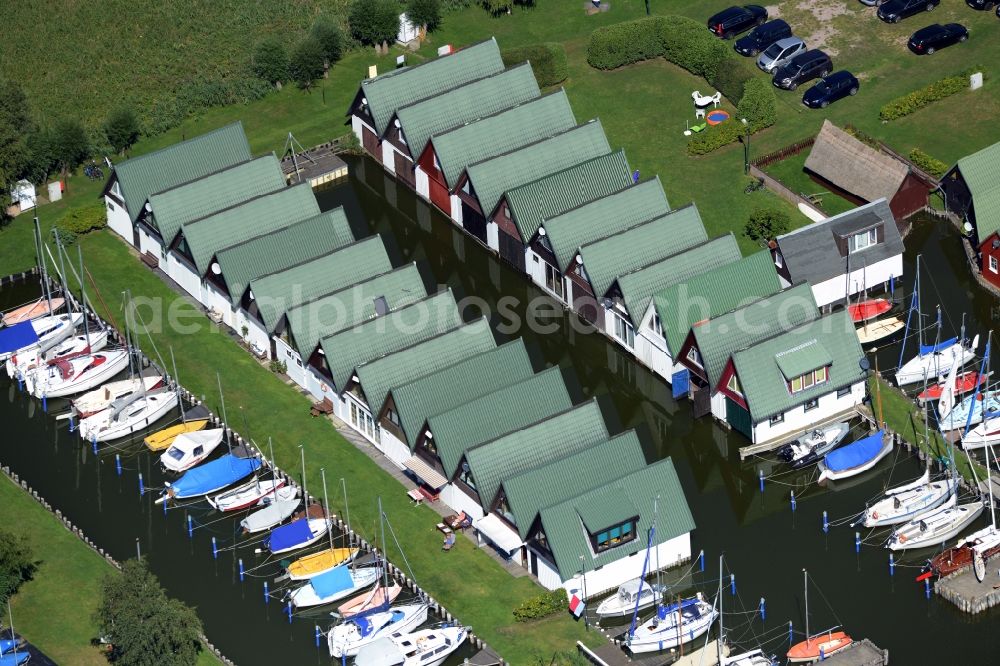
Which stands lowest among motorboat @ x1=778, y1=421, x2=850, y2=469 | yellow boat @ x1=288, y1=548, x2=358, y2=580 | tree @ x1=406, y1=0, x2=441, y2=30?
motorboat @ x1=778, y1=421, x2=850, y2=469

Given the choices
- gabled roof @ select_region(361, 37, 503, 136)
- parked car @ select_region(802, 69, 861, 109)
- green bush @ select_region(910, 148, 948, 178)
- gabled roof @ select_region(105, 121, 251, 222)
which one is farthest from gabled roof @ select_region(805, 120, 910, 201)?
gabled roof @ select_region(105, 121, 251, 222)

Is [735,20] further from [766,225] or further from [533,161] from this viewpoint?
[533,161]

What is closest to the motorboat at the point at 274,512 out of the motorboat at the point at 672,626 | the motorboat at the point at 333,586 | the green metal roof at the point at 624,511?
the motorboat at the point at 333,586

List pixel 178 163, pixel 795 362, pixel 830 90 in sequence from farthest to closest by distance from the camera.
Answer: pixel 830 90
pixel 178 163
pixel 795 362

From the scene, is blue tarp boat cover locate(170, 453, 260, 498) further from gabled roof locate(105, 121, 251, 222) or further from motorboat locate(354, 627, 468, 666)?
gabled roof locate(105, 121, 251, 222)

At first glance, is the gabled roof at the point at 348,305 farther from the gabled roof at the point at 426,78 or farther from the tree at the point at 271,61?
the tree at the point at 271,61

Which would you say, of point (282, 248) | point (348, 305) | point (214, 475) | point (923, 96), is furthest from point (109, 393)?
point (923, 96)
